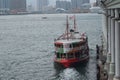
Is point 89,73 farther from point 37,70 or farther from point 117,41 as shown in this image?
point 117,41

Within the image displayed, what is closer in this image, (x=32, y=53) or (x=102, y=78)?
(x=102, y=78)

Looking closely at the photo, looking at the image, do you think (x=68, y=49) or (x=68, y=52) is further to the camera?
(x=68, y=52)

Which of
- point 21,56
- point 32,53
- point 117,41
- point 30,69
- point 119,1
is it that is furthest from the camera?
point 32,53

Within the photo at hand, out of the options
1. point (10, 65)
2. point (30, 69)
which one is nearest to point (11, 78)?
point (30, 69)

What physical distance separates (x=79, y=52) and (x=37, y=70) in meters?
6.08

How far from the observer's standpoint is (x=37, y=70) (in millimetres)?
49938

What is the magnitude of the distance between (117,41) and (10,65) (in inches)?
1109

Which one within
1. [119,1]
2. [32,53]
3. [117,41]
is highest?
[119,1]

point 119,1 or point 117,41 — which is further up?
point 119,1

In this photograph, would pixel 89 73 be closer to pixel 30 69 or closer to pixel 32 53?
pixel 30 69

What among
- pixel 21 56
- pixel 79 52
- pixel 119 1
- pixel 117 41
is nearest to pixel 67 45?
pixel 79 52

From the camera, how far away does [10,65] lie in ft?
179

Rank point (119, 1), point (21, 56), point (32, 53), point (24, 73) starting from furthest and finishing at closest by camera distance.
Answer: point (32, 53) → point (21, 56) → point (24, 73) → point (119, 1)

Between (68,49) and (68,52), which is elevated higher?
(68,49)
